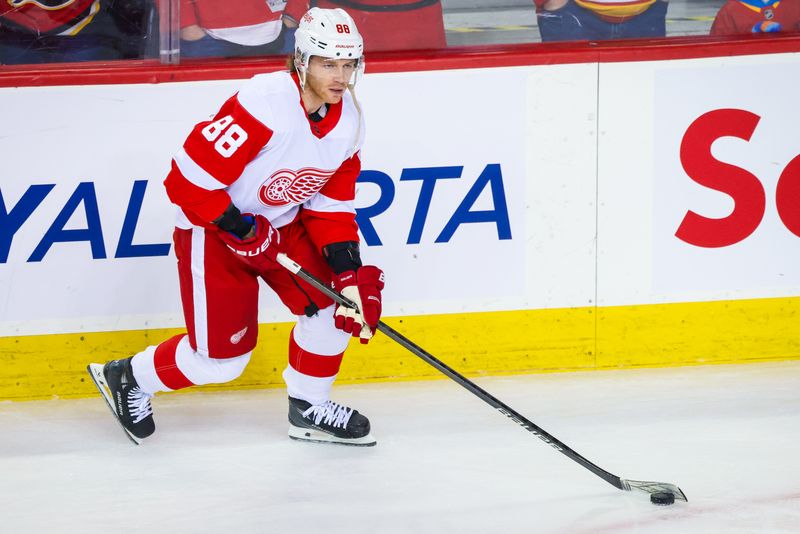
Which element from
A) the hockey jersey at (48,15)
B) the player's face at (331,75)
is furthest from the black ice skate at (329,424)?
the hockey jersey at (48,15)

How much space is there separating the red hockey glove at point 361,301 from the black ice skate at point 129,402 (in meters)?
0.61

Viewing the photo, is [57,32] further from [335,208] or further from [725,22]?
[725,22]

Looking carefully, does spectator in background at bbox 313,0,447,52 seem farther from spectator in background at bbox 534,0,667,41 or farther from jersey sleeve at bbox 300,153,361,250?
jersey sleeve at bbox 300,153,361,250

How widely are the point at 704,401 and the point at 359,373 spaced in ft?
3.33

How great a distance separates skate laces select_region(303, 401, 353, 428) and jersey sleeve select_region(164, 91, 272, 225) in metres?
0.66

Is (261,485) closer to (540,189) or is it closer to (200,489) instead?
(200,489)

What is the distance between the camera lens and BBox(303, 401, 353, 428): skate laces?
10.1 ft

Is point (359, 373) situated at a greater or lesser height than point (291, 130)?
lesser

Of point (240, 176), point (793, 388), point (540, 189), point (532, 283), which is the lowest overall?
point (793, 388)

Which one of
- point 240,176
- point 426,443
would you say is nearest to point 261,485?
point 426,443

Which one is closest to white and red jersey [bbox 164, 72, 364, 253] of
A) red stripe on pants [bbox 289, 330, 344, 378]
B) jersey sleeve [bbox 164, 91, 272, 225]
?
jersey sleeve [bbox 164, 91, 272, 225]

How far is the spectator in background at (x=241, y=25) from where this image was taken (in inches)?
132

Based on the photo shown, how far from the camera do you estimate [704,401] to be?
3334mm

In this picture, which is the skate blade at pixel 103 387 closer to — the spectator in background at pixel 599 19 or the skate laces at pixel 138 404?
the skate laces at pixel 138 404
